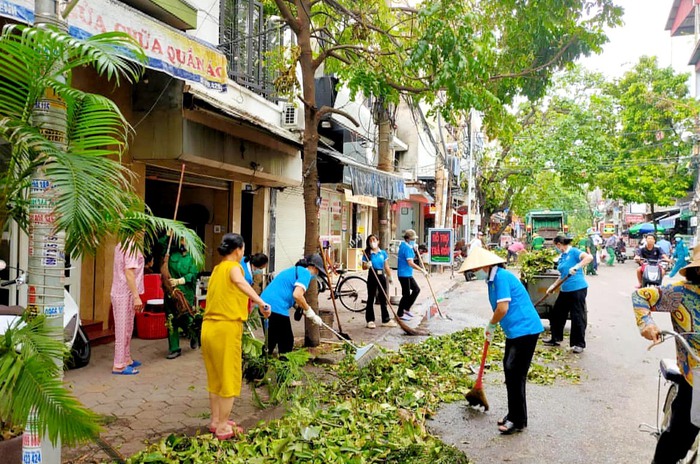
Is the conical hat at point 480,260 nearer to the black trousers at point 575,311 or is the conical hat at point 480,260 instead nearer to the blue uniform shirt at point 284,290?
the blue uniform shirt at point 284,290

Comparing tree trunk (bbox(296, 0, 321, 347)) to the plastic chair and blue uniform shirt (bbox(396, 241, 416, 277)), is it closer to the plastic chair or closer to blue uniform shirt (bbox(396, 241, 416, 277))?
the plastic chair

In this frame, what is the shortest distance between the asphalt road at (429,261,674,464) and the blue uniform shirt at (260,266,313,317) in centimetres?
197

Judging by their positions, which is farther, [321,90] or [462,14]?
[321,90]

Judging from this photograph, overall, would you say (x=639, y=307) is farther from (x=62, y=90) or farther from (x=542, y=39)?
(x=542, y=39)

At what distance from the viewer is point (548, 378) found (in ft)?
20.7


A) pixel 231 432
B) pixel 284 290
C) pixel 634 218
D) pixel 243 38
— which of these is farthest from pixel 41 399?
pixel 634 218

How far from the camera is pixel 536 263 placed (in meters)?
9.12

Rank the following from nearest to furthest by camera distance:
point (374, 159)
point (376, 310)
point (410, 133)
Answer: point (376, 310) → point (374, 159) → point (410, 133)

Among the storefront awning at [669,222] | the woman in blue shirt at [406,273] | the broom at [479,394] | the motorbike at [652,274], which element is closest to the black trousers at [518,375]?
the broom at [479,394]

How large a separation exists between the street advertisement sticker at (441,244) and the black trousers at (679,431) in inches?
534

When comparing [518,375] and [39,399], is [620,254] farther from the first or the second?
[39,399]

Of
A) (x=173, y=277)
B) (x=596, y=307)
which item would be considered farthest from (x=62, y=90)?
(x=596, y=307)

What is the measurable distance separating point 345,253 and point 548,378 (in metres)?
13.6

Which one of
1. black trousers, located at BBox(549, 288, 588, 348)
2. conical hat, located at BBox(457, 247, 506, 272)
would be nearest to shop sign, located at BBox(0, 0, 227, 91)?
conical hat, located at BBox(457, 247, 506, 272)
